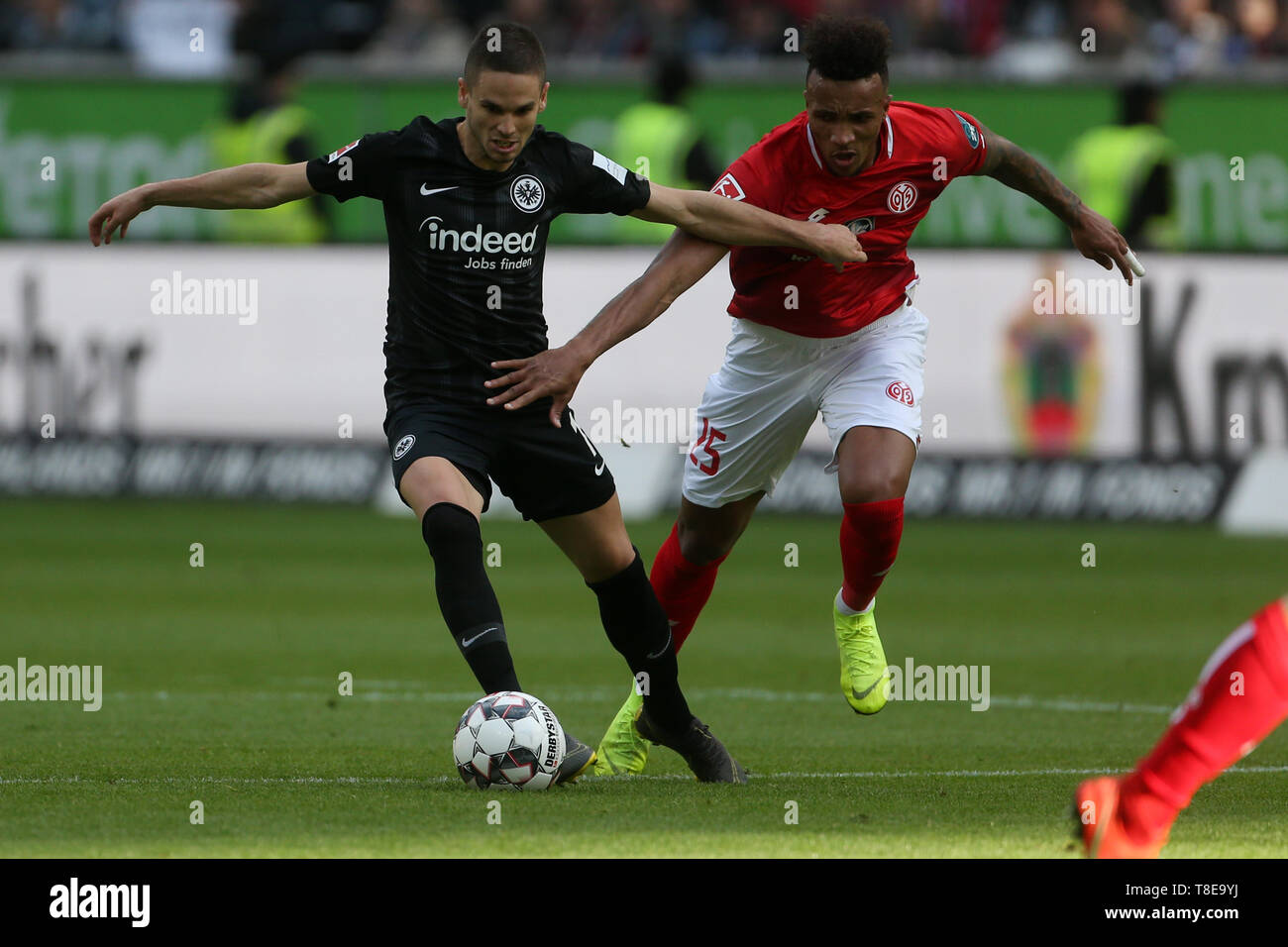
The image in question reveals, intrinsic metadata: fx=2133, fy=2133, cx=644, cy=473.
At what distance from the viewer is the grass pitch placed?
232 inches

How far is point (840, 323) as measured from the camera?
7883 millimetres

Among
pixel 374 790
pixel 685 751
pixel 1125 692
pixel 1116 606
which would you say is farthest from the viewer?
pixel 1116 606

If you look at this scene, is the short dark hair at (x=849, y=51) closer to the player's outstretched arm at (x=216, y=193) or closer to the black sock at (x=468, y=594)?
the player's outstretched arm at (x=216, y=193)

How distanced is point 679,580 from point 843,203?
1570 millimetres

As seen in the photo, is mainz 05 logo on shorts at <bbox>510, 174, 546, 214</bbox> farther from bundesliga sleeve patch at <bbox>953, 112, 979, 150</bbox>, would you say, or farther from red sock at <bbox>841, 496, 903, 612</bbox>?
bundesliga sleeve patch at <bbox>953, 112, 979, 150</bbox>

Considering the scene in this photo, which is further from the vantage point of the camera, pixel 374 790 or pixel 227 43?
pixel 227 43

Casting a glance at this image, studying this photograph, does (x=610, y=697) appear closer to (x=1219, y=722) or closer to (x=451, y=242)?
(x=451, y=242)

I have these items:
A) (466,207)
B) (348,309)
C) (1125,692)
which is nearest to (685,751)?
(466,207)

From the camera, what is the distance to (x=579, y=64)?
1767 cm

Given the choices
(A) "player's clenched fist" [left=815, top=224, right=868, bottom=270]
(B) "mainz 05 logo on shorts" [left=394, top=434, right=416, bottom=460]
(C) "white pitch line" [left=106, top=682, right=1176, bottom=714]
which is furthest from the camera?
(C) "white pitch line" [left=106, top=682, right=1176, bottom=714]

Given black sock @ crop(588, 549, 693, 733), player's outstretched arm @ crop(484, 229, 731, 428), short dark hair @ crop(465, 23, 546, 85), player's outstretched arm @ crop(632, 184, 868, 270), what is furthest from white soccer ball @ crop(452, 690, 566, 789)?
short dark hair @ crop(465, 23, 546, 85)

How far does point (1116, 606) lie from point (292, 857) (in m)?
8.27

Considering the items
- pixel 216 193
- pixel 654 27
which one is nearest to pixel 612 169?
pixel 216 193
